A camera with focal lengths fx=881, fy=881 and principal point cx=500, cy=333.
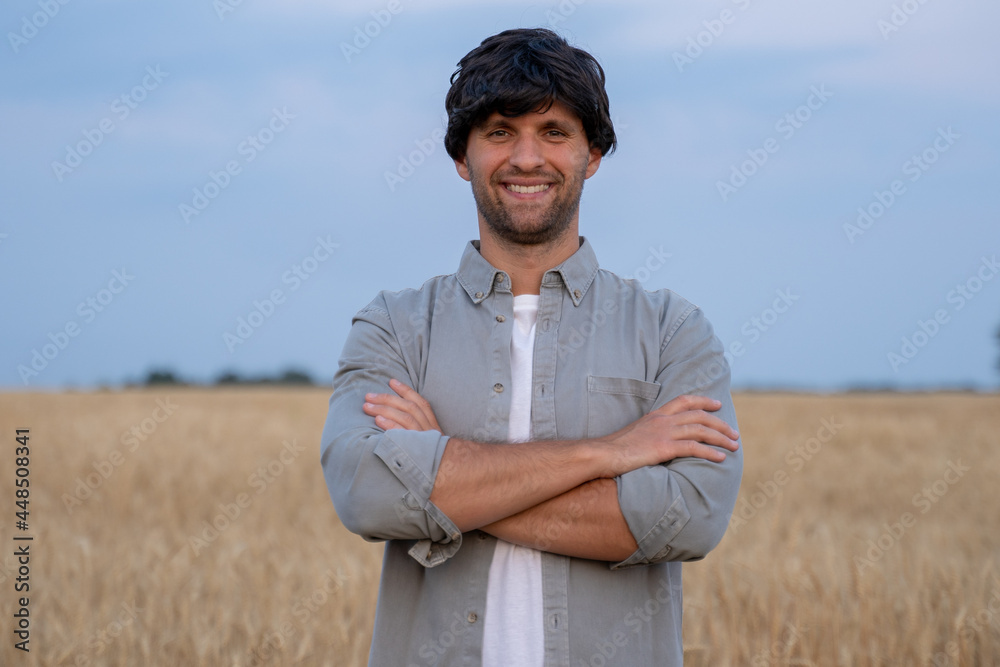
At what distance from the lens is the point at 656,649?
2.46m

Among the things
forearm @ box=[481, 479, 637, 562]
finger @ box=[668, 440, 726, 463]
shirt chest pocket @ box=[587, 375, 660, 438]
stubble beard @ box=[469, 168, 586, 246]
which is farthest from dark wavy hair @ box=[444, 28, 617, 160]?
forearm @ box=[481, 479, 637, 562]

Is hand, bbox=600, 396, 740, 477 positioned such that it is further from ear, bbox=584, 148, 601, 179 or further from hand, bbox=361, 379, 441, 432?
ear, bbox=584, 148, 601, 179

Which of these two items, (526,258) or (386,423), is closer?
(386,423)

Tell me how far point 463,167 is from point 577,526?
4.24 ft

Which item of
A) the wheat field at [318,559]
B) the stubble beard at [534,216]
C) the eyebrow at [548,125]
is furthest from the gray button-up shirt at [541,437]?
the wheat field at [318,559]

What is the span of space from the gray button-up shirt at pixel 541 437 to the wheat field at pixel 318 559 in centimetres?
222

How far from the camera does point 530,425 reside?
2.55m

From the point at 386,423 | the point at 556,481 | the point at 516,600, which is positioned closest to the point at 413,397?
the point at 386,423

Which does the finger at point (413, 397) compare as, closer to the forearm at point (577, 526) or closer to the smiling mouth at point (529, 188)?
the forearm at point (577, 526)

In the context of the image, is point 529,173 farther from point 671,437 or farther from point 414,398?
point 671,437

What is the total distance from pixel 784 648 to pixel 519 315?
2957 millimetres

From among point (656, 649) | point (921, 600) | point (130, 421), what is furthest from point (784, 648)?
point (130, 421)

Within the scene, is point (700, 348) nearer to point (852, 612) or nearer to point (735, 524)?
point (852, 612)

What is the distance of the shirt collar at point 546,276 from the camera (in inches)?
106
